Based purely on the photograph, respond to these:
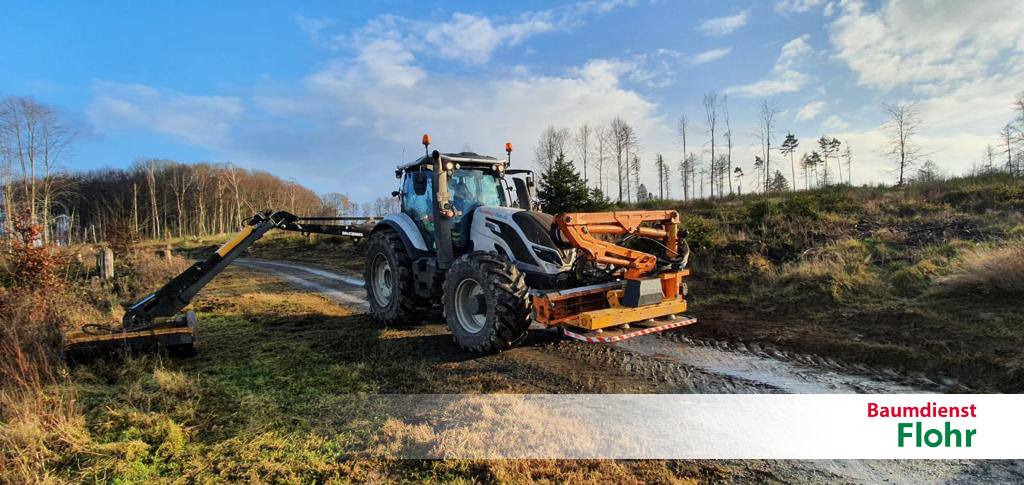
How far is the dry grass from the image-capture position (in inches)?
262

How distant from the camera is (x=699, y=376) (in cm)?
513

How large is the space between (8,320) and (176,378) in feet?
11.0

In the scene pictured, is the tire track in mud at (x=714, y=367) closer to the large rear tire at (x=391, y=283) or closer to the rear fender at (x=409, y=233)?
the large rear tire at (x=391, y=283)

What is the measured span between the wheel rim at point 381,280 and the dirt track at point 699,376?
1877 millimetres

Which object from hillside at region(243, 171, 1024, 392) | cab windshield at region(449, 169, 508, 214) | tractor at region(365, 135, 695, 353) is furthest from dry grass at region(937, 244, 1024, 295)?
cab windshield at region(449, 169, 508, 214)

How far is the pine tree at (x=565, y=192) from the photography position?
17062 millimetres

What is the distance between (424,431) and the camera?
3582mm

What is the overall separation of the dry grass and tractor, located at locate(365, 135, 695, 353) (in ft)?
14.8

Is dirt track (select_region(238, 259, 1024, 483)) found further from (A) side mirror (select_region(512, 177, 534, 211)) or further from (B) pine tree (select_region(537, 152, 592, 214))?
(B) pine tree (select_region(537, 152, 592, 214))

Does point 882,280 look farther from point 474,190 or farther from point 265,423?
point 265,423

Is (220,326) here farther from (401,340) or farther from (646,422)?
(646,422)

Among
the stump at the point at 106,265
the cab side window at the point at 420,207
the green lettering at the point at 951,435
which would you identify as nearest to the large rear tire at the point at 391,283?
the cab side window at the point at 420,207

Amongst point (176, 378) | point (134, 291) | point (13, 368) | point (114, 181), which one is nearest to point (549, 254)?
point (176, 378)

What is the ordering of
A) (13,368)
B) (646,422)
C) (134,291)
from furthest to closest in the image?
(134,291) < (13,368) < (646,422)
